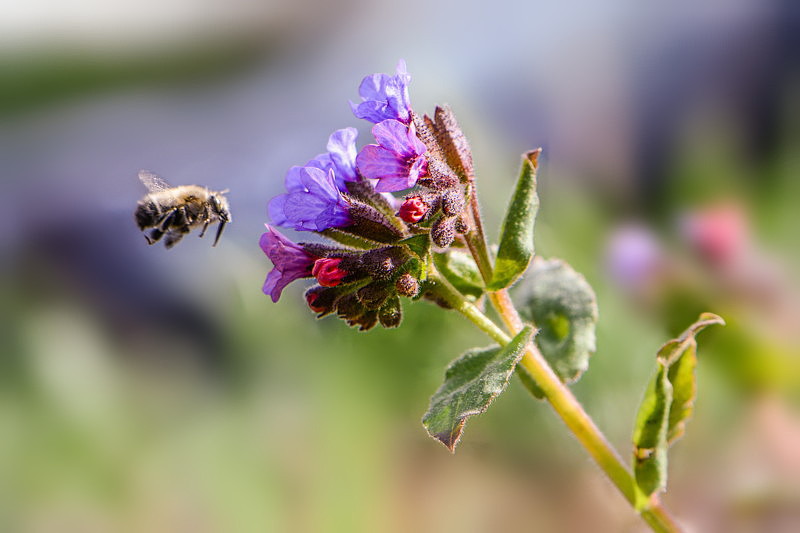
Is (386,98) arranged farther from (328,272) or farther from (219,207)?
(219,207)

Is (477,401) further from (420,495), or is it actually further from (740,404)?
(420,495)

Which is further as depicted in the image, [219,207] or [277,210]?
[219,207]

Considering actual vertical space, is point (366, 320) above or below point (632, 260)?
above

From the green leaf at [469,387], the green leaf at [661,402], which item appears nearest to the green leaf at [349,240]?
the green leaf at [469,387]

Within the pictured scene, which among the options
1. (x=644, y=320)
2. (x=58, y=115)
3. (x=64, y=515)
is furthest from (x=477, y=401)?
(x=58, y=115)

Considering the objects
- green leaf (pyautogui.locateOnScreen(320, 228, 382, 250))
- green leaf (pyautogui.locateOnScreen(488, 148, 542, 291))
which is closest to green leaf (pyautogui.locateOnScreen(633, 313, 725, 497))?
green leaf (pyautogui.locateOnScreen(488, 148, 542, 291))

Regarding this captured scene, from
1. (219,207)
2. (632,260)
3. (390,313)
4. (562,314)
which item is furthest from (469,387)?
(632,260)

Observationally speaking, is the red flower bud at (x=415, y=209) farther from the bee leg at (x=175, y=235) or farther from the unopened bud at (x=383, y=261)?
the bee leg at (x=175, y=235)
